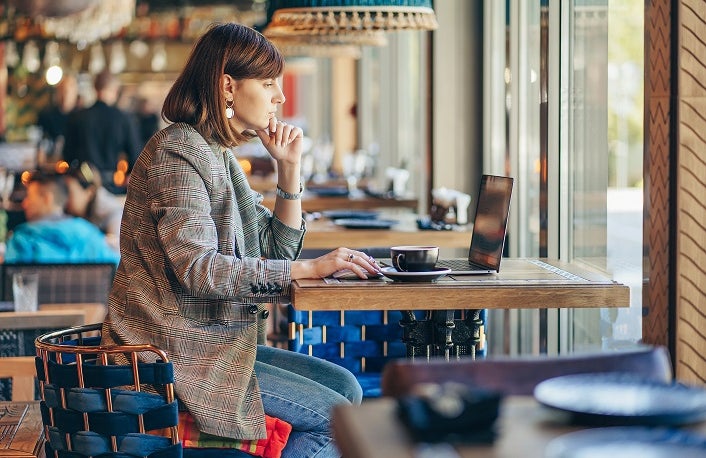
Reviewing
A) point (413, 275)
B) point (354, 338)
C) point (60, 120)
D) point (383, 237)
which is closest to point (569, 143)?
point (383, 237)

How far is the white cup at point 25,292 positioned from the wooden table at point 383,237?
3.21 ft

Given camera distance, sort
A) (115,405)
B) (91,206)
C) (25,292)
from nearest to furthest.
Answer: (115,405) → (25,292) → (91,206)

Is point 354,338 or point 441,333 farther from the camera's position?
point 354,338

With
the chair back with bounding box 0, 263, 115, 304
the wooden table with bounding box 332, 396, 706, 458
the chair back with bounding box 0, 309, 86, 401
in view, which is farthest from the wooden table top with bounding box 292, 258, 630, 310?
the chair back with bounding box 0, 263, 115, 304

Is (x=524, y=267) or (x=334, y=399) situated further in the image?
(x=524, y=267)

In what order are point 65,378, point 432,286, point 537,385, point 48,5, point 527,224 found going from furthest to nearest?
1. point 48,5
2. point 527,224
3. point 432,286
4. point 65,378
5. point 537,385

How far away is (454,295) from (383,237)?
1.69 meters

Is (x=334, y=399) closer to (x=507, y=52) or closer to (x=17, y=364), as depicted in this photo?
(x=17, y=364)

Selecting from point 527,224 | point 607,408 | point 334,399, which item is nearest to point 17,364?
point 334,399

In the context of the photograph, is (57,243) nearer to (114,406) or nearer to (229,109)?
(229,109)

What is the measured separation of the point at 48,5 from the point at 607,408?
6.88 m

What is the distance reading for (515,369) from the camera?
67.9 inches

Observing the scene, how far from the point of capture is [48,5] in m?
7.80

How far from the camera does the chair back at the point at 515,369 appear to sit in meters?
1.69
